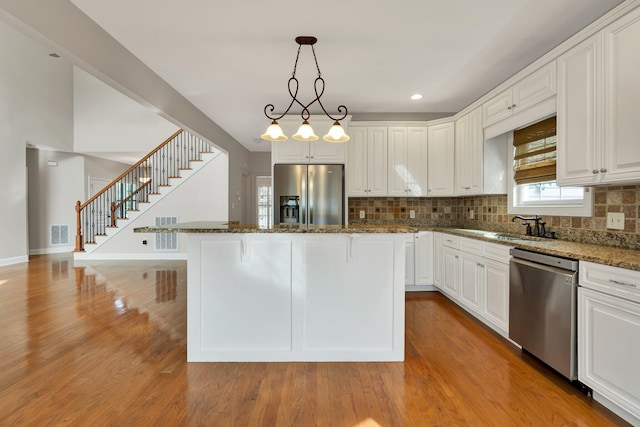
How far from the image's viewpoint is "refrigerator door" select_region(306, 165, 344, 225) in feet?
15.1

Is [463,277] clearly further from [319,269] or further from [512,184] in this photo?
[319,269]

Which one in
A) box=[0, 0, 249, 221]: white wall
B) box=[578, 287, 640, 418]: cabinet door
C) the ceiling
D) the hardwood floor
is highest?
the ceiling

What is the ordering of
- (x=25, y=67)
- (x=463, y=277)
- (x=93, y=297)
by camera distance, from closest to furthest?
1. (x=463, y=277)
2. (x=93, y=297)
3. (x=25, y=67)

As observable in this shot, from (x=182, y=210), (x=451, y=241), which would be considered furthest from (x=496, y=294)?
(x=182, y=210)

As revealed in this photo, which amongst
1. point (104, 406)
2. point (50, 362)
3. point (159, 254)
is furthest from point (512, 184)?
point (159, 254)

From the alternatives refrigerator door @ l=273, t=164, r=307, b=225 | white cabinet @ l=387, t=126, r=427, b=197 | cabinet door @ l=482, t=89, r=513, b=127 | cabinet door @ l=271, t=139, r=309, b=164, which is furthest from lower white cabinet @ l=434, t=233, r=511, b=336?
cabinet door @ l=271, t=139, r=309, b=164

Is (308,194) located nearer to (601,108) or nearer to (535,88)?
(535,88)

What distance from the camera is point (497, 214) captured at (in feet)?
13.4

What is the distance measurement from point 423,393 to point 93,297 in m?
4.24

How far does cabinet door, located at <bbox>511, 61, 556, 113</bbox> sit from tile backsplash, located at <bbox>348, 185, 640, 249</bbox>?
881 millimetres

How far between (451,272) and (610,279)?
7.23 ft

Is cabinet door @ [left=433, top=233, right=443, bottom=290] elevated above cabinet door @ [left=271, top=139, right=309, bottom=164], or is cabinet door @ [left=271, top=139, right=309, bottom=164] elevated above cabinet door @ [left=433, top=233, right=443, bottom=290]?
cabinet door @ [left=271, top=139, right=309, bottom=164]

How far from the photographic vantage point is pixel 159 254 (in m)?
7.38

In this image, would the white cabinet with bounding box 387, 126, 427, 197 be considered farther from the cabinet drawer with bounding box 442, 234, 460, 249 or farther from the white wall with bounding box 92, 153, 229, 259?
the white wall with bounding box 92, 153, 229, 259
